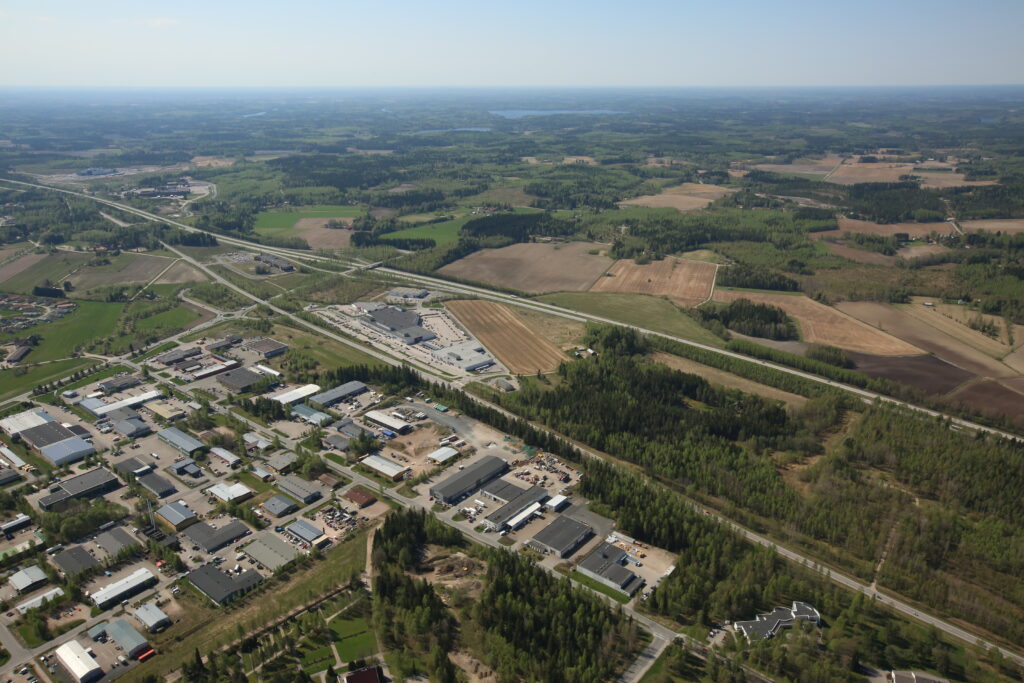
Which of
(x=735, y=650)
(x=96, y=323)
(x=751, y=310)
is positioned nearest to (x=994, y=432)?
(x=751, y=310)

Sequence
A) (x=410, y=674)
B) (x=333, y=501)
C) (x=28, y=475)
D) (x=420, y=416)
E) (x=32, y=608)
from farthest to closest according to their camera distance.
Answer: (x=420, y=416), (x=28, y=475), (x=333, y=501), (x=32, y=608), (x=410, y=674)

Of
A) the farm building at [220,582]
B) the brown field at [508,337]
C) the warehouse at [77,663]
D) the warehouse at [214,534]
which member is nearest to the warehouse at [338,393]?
the brown field at [508,337]

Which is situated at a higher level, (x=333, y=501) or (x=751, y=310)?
(x=751, y=310)

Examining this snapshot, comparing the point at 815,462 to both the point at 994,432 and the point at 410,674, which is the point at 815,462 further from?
the point at 410,674

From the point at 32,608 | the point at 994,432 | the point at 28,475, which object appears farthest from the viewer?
the point at 994,432

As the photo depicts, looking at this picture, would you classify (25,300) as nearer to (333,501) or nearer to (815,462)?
(333,501)

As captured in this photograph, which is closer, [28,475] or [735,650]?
[735,650]
